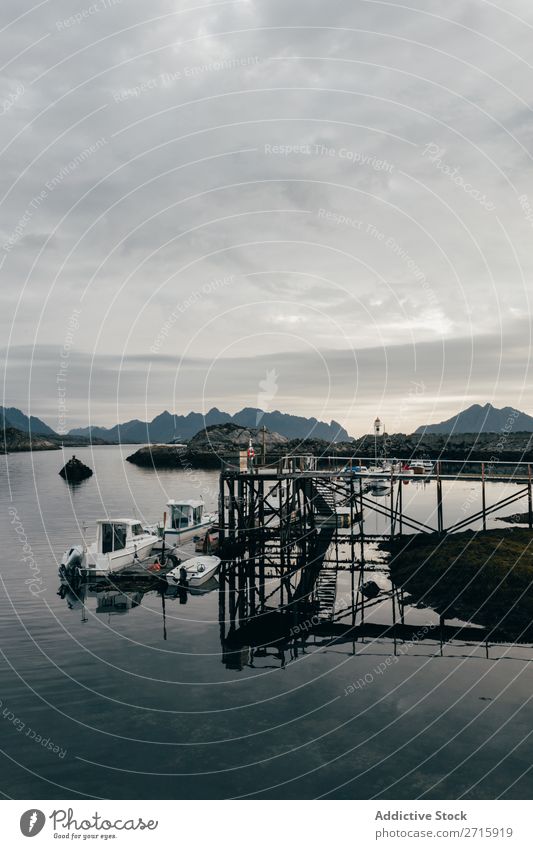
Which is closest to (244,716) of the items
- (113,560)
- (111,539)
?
(113,560)

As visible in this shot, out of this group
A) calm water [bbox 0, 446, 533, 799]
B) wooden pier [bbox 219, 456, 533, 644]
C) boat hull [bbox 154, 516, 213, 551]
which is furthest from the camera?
boat hull [bbox 154, 516, 213, 551]

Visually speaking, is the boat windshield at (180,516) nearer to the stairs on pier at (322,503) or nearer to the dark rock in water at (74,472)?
the stairs on pier at (322,503)

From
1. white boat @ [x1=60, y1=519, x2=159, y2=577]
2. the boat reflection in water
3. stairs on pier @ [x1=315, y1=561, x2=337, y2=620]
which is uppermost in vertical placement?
white boat @ [x1=60, y1=519, x2=159, y2=577]

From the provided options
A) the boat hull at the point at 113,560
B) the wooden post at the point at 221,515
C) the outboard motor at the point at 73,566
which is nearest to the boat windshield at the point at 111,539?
the boat hull at the point at 113,560

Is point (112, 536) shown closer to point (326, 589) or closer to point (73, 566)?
point (73, 566)

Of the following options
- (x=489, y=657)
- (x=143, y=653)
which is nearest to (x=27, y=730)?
(x=143, y=653)

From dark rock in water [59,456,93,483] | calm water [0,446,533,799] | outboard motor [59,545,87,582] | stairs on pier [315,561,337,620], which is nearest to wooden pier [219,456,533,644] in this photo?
stairs on pier [315,561,337,620]

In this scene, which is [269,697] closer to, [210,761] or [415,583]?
[210,761]

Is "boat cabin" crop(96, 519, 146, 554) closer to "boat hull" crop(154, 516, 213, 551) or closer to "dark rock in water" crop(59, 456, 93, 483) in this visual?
"boat hull" crop(154, 516, 213, 551)
